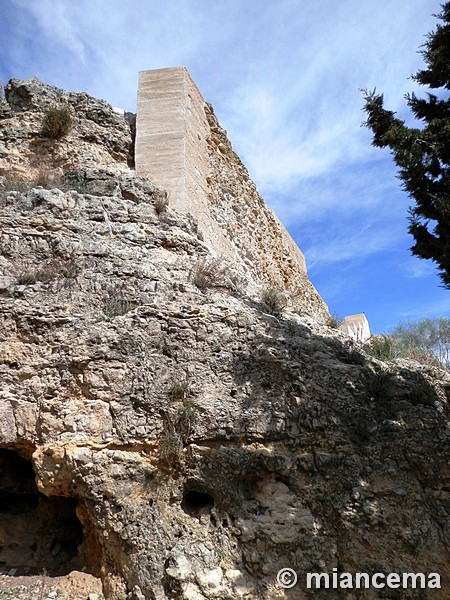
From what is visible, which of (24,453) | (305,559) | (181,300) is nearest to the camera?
(305,559)

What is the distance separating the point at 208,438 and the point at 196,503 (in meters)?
0.56

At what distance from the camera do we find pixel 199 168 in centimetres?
831

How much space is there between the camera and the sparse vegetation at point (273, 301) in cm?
597

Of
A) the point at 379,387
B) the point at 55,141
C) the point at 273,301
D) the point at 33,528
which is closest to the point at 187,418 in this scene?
the point at 33,528

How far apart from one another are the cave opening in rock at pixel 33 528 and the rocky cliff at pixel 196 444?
0.01 meters

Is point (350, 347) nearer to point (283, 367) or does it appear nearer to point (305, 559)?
point (283, 367)

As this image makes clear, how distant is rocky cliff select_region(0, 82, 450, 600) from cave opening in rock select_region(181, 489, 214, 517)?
0.05 feet

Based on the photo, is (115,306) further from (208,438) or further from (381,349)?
(381,349)

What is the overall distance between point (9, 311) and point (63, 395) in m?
1.10

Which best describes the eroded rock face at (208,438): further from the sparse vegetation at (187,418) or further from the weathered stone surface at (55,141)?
the weathered stone surface at (55,141)

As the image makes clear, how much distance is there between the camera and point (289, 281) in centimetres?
1169

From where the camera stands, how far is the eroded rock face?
12.5 ft

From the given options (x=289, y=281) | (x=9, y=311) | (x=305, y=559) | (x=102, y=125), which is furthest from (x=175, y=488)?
(x=289, y=281)

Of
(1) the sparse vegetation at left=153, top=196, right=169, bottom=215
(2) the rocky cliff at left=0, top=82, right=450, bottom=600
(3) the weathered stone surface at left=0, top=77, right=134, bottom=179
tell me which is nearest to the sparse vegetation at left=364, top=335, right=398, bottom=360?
(2) the rocky cliff at left=0, top=82, right=450, bottom=600
